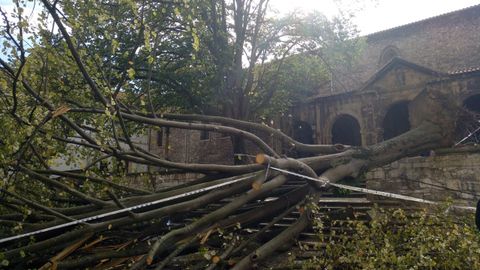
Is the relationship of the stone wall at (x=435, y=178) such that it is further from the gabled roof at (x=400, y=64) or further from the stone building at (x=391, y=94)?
the gabled roof at (x=400, y=64)

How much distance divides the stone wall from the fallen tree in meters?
3.19

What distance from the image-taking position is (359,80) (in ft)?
66.2

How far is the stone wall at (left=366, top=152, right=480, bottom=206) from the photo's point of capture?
823 cm

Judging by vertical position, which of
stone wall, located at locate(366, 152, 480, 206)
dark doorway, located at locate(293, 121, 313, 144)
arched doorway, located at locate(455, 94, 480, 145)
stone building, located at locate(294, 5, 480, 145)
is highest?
stone building, located at locate(294, 5, 480, 145)

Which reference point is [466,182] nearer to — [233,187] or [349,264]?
[349,264]

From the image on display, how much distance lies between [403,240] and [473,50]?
1593 centimetres

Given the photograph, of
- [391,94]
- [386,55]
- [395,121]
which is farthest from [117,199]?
[386,55]

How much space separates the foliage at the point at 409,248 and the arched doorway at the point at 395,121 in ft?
37.9

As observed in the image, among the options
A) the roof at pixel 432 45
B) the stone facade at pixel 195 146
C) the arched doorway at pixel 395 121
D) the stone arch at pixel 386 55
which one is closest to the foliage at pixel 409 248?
the arched doorway at pixel 395 121

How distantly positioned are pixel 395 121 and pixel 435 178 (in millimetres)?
8763

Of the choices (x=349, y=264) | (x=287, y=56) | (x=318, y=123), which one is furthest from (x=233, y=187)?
(x=318, y=123)

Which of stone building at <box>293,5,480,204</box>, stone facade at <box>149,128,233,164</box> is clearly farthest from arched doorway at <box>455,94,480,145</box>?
stone facade at <box>149,128,233,164</box>

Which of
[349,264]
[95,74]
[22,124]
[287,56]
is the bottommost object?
[349,264]

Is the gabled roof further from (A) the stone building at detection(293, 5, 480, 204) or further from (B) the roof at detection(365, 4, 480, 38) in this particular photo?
(B) the roof at detection(365, 4, 480, 38)
